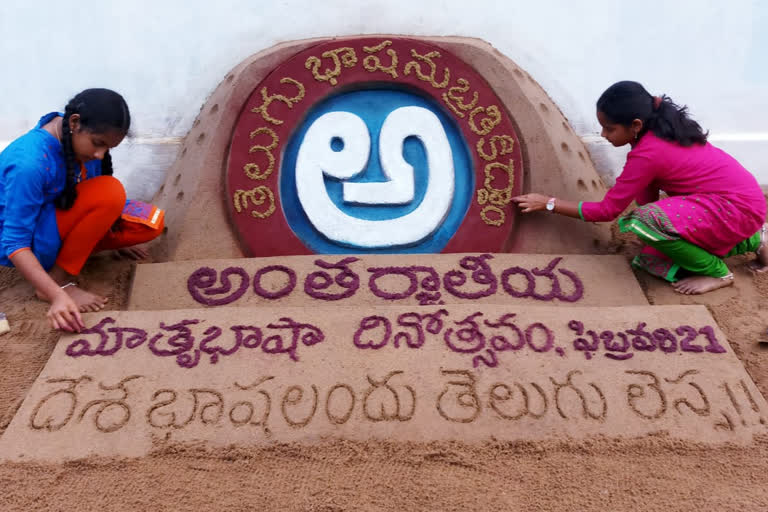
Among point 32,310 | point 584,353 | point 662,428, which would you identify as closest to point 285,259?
point 32,310

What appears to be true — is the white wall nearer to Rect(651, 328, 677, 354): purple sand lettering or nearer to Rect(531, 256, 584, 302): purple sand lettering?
Rect(531, 256, 584, 302): purple sand lettering

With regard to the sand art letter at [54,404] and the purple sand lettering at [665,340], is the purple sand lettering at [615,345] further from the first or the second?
the sand art letter at [54,404]

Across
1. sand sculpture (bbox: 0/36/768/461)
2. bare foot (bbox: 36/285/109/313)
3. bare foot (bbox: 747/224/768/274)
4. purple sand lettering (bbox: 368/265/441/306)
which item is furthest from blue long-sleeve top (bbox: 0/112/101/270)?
bare foot (bbox: 747/224/768/274)

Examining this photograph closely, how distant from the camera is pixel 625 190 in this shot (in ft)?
8.77

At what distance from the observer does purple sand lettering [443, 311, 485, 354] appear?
2248mm

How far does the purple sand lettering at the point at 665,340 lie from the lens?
7.43 ft

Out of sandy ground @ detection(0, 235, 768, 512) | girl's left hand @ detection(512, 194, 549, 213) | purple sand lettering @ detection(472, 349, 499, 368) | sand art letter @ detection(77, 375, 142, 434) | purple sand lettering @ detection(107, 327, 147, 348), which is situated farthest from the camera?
girl's left hand @ detection(512, 194, 549, 213)

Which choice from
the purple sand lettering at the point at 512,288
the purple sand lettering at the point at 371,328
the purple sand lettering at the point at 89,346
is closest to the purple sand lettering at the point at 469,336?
the purple sand lettering at the point at 371,328

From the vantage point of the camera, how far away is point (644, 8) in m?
3.39

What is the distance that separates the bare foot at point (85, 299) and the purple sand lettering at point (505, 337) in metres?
1.53

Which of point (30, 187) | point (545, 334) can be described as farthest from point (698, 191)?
point (30, 187)

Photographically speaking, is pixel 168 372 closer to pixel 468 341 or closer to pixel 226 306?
pixel 226 306

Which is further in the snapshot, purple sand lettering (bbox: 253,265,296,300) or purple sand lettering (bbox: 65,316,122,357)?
purple sand lettering (bbox: 253,265,296,300)

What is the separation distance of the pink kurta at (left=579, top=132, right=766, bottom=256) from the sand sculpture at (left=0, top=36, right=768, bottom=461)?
1.03 feet
